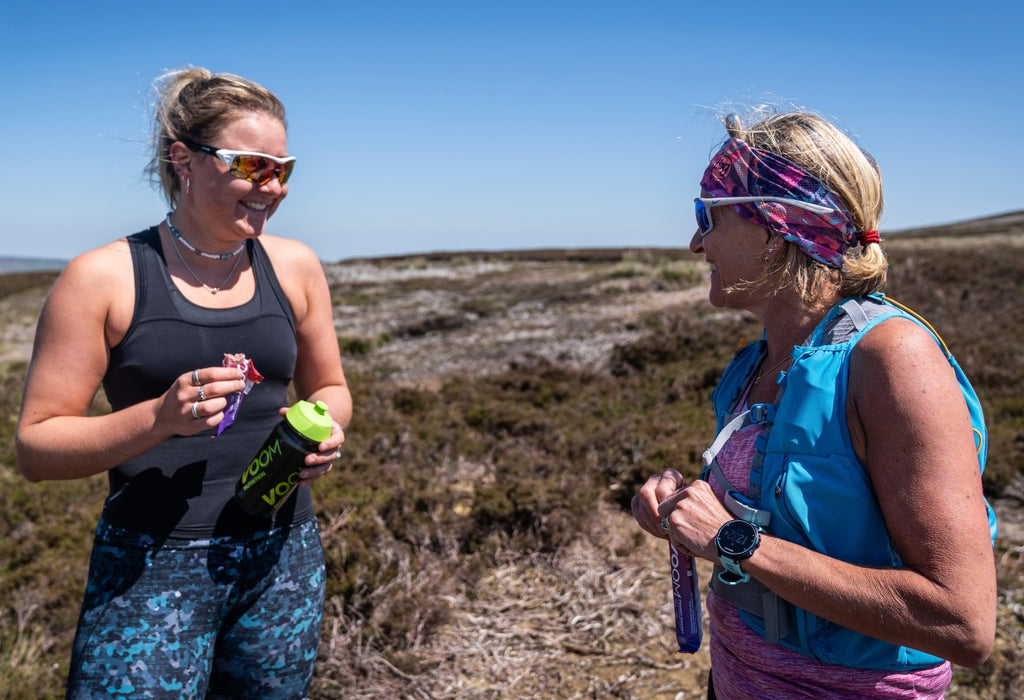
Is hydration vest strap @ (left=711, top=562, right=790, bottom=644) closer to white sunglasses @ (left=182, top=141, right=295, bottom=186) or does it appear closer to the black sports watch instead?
the black sports watch

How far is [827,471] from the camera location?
1355 mm

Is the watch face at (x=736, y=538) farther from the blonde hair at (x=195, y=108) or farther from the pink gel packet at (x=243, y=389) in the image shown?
the blonde hair at (x=195, y=108)

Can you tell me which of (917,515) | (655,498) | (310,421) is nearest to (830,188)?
(917,515)

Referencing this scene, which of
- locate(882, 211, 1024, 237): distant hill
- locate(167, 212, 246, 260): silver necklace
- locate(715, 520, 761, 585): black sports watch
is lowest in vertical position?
locate(882, 211, 1024, 237): distant hill

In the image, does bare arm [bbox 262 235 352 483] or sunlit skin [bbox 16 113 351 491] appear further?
bare arm [bbox 262 235 352 483]

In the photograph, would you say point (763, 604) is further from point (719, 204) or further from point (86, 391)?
point (86, 391)

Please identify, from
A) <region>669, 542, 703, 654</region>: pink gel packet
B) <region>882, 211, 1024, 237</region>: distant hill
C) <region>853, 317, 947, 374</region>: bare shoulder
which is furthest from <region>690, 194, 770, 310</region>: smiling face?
<region>882, 211, 1024, 237</region>: distant hill

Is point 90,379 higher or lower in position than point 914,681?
higher

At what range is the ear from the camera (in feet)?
6.94

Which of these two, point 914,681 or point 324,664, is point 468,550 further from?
point 914,681

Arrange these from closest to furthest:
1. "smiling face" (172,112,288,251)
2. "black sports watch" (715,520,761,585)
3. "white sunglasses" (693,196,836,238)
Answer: "black sports watch" (715,520,761,585)
"white sunglasses" (693,196,836,238)
"smiling face" (172,112,288,251)

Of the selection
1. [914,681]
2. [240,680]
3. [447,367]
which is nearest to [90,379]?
[240,680]

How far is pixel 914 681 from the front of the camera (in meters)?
1.45

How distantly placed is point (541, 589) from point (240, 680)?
2.52 metres
